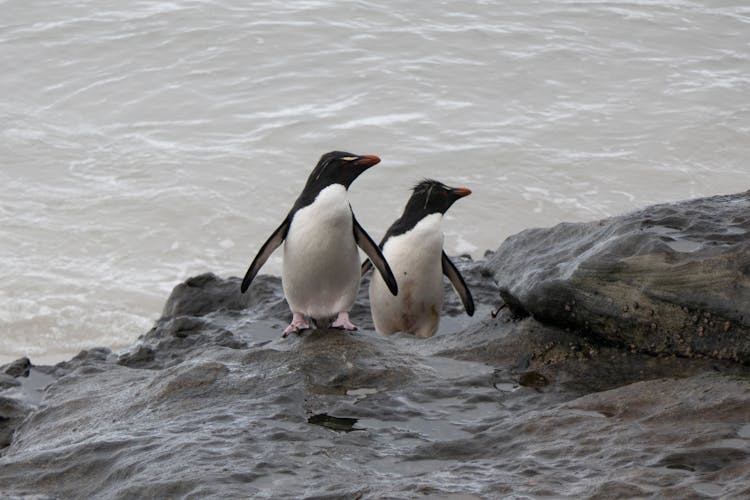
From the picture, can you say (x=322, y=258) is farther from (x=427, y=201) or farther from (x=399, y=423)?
(x=399, y=423)

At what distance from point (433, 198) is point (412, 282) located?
479mm

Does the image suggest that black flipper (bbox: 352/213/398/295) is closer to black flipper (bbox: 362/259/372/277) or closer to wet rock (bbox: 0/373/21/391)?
black flipper (bbox: 362/259/372/277)

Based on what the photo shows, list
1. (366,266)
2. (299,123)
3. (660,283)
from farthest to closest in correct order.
Answer: (299,123) → (366,266) → (660,283)

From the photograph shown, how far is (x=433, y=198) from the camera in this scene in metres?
6.11

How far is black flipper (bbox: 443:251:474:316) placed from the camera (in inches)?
231

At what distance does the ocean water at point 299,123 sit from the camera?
34.6 feet

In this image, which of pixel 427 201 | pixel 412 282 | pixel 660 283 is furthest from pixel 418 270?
pixel 660 283

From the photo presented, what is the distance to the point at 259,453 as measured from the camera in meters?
3.57

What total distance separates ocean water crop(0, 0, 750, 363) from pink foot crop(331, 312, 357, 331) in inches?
141

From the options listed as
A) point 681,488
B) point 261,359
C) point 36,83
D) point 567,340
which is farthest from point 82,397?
point 36,83

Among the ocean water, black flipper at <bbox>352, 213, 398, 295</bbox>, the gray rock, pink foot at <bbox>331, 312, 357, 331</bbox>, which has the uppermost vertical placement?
the gray rock

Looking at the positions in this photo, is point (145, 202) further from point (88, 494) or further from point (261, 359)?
point (88, 494)

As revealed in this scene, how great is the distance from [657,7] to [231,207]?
387 inches

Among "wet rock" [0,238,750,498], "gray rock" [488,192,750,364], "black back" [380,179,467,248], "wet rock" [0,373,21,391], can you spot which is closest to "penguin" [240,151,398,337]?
"wet rock" [0,238,750,498]
